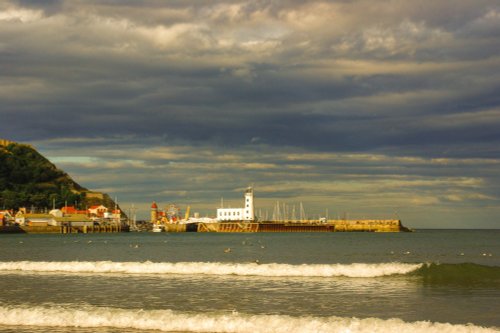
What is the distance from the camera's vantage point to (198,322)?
2358cm

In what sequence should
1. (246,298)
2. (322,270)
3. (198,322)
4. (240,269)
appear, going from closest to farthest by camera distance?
(198,322) < (246,298) < (322,270) < (240,269)

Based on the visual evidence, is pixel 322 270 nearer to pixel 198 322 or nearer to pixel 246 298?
pixel 246 298

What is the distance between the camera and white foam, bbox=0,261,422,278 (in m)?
38.1

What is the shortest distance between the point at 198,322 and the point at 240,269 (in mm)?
15959

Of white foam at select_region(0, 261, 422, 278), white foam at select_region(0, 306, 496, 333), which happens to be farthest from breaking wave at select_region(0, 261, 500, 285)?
white foam at select_region(0, 306, 496, 333)

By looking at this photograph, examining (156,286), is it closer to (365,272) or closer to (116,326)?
(116,326)

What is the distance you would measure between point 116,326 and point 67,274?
18.0 meters

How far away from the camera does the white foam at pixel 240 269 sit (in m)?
38.1

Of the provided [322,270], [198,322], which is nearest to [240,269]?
[322,270]

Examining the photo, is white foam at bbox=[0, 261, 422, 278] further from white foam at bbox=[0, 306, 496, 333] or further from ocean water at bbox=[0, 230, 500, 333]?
white foam at bbox=[0, 306, 496, 333]

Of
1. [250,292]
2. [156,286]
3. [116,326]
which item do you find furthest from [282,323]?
[156,286]

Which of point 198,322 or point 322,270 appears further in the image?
point 322,270

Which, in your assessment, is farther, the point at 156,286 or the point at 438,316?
the point at 156,286

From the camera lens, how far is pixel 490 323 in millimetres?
22938
